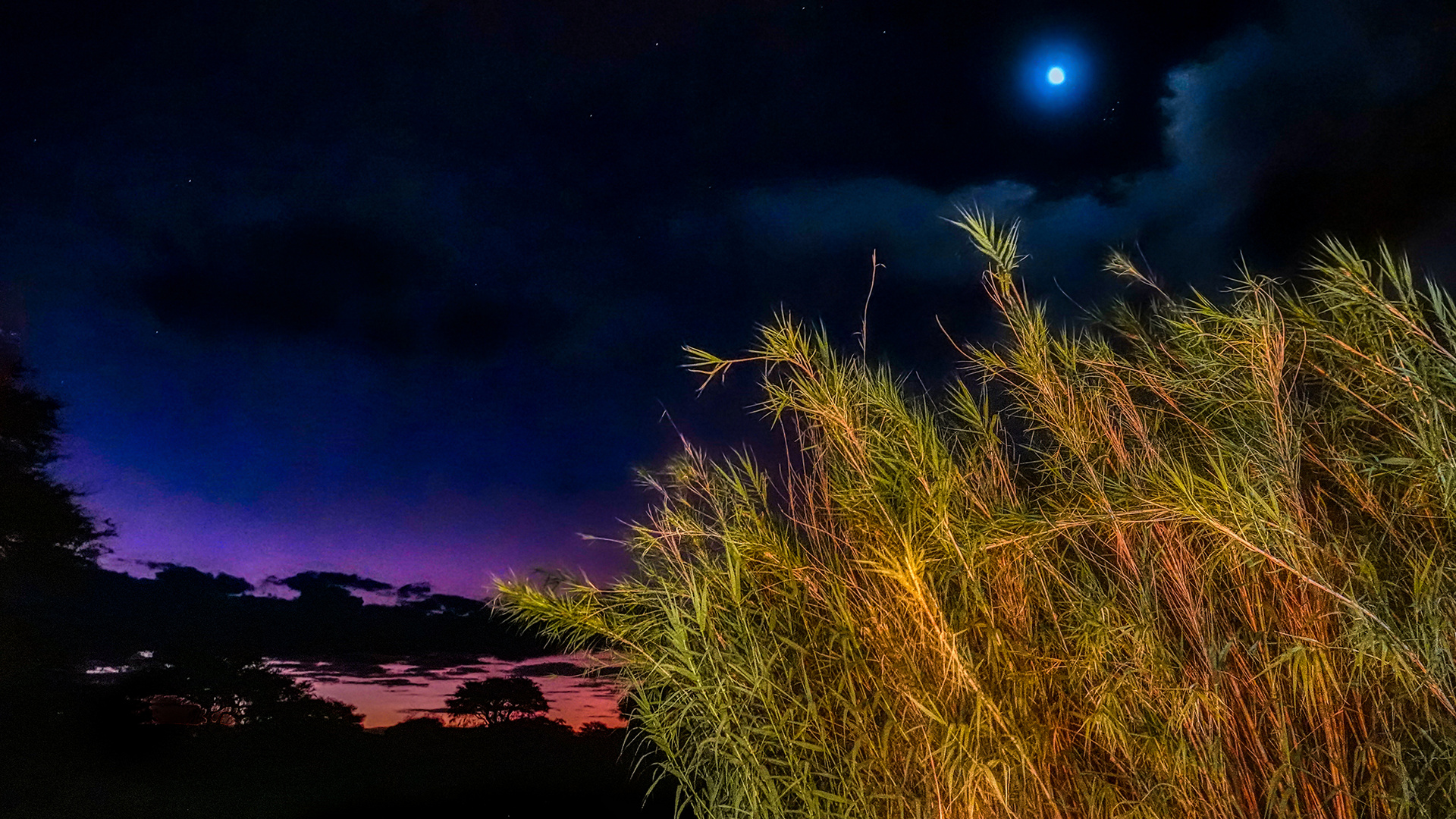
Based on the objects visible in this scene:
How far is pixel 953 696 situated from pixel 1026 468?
4.29 feet

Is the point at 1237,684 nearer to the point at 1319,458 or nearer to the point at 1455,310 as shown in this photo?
the point at 1319,458

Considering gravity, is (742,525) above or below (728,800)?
above

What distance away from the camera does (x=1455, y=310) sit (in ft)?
9.81

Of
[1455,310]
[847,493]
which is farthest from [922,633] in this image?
[1455,310]

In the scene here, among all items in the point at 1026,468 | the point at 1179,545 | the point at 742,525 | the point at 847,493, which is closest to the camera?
the point at 1179,545

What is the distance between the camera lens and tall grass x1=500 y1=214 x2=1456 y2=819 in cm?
284

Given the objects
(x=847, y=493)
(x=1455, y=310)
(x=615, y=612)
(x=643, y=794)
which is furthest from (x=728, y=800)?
(x=1455, y=310)

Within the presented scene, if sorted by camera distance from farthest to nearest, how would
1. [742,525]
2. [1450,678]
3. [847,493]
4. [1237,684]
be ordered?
1. [742,525]
2. [847,493]
3. [1237,684]
4. [1450,678]

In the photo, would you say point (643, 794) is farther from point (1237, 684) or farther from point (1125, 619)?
point (1237, 684)

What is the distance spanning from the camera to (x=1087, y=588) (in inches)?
129

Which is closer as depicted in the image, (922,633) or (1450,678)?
(1450,678)

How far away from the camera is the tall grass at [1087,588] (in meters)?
2.84

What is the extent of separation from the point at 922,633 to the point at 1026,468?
1.20 meters

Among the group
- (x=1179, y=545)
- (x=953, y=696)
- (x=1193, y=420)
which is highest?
(x=1193, y=420)
